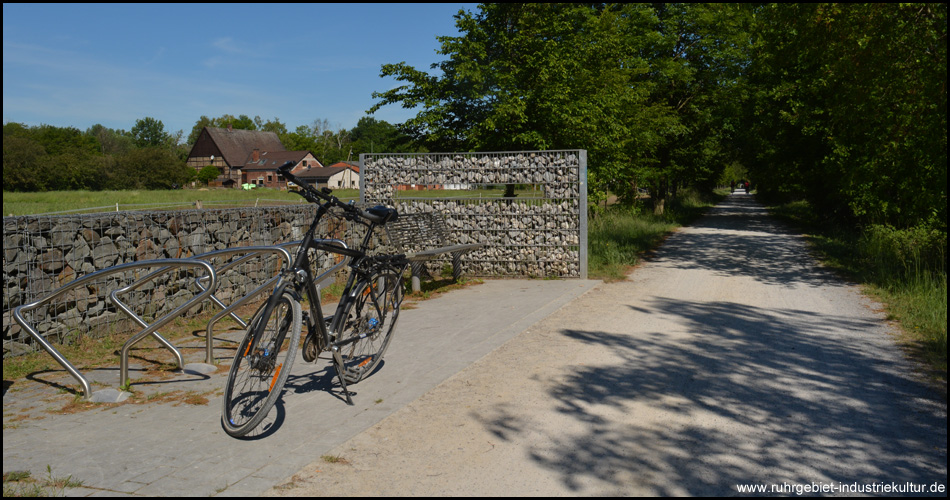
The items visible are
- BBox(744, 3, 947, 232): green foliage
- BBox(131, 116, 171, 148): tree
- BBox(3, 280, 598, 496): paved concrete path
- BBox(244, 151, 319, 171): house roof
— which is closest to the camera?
BBox(3, 280, 598, 496): paved concrete path

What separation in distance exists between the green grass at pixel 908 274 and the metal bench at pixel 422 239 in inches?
234

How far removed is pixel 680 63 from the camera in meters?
29.3

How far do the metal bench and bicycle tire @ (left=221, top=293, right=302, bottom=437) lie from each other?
5722mm

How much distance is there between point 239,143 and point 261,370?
114749mm

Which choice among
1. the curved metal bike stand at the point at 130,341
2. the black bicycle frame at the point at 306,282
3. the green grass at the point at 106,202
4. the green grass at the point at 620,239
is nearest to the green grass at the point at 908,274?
the green grass at the point at 620,239

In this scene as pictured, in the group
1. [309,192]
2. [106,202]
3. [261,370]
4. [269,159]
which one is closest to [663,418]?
[261,370]

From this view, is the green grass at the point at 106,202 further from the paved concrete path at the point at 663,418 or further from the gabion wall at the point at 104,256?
the paved concrete path at the point at 663,418

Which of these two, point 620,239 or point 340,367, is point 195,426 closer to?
point 340,367

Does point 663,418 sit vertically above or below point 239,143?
below

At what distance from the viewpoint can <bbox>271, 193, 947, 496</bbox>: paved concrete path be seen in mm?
3818

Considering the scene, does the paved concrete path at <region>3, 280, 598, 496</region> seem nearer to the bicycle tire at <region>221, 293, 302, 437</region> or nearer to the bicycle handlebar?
the bicycle tire at <region>221, 293, 302, 437</region>

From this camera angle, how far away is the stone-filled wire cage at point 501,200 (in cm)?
1177

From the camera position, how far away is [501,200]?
39.9 ft

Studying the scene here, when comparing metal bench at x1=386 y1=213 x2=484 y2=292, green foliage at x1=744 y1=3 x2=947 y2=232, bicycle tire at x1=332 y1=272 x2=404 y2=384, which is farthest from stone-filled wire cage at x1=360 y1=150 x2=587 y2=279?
bicycle tire at x1=332 y1=272 x2=404 y2=384
